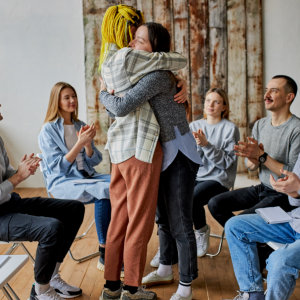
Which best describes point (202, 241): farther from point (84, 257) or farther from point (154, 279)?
point (84, 257)

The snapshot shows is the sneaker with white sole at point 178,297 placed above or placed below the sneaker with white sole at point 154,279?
above

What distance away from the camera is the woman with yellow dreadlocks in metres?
2.00

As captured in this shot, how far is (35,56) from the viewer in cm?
486

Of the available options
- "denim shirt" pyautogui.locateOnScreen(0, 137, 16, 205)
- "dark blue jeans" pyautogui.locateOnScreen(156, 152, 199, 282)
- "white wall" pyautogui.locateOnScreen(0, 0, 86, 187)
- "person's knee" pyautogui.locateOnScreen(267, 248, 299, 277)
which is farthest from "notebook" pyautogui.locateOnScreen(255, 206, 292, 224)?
"white wall" pyautogui.locateOnScreen(0, 0, 86, 187)

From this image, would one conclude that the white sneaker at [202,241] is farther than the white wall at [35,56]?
No

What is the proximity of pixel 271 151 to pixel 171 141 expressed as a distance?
35.5 inches

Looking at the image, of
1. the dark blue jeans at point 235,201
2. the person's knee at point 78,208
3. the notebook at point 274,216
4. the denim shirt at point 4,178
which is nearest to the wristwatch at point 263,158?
the dark blue jeans at point 235,201

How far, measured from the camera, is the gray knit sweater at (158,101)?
1.98 meters

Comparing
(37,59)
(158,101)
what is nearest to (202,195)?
(158,101)

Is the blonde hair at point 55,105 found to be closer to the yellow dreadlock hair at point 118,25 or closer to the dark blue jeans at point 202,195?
the yellow dreadlock hair at point 118,25

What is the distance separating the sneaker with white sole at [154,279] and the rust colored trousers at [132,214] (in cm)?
33

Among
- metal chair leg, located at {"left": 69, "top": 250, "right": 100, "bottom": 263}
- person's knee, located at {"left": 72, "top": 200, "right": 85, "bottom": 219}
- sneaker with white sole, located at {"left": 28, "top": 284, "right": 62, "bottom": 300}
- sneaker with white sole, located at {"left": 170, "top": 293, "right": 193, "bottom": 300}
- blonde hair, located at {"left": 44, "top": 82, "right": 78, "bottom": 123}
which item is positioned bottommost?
metal chair leg, located at {"left": 69, "top": 250, "right": 100, "bottom": 263}

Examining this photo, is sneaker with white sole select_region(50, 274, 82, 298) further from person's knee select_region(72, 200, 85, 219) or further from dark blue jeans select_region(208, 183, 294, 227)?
dark blue jeans select_region(208, 183, 294, 227)

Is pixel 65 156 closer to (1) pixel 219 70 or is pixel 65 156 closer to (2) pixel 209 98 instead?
(2) pixel 209 98
